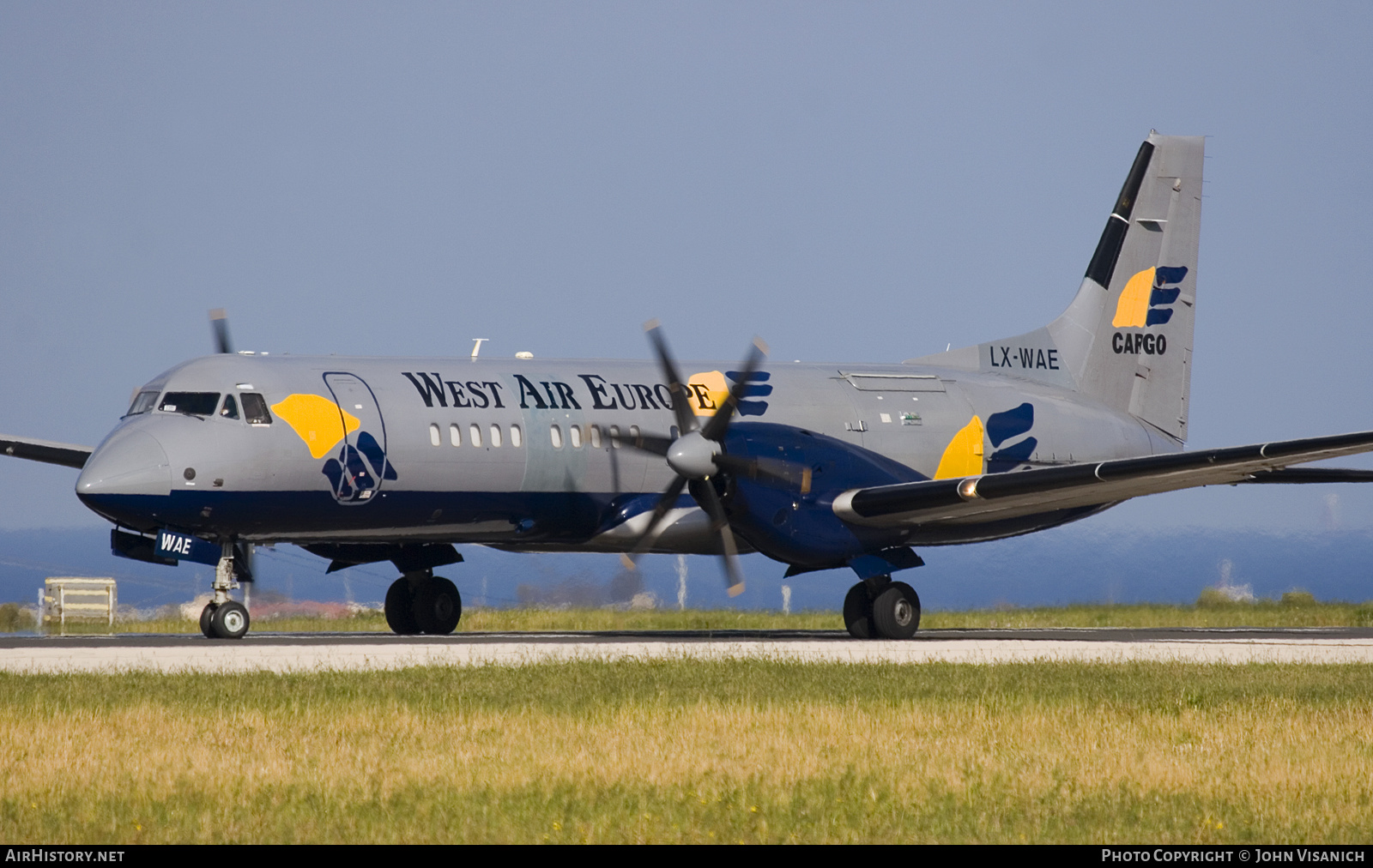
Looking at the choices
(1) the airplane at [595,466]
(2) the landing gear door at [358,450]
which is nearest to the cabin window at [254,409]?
(1) the airplane at [595,466]

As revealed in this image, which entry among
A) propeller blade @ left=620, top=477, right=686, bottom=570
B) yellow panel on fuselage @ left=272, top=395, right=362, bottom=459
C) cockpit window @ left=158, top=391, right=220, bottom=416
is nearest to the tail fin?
propeller blade @ left=620, top=477, right=686, bottom=570

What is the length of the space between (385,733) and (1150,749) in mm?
5651

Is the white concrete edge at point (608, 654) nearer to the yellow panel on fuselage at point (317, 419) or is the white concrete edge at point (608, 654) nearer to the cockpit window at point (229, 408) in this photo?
the yellow panel on fuselage at point (317, 419)

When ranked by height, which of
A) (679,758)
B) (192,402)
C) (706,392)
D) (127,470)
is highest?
(706,392)

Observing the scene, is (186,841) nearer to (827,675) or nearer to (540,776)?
(540,776)

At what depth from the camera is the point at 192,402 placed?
22.6m

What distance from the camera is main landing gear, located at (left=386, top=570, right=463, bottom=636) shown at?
26.9 meters

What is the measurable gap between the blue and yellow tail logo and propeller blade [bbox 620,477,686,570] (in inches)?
401

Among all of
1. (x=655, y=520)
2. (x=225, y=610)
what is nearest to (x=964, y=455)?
(x=655, y=520)

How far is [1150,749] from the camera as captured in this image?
12766mm

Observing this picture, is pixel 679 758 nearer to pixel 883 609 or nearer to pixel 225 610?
pixel 225 610

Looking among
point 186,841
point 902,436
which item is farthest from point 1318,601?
point 186,841

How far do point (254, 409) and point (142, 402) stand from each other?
1569 millimetres

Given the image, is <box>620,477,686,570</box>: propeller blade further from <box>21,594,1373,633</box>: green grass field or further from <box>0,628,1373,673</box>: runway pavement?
<box>21,594,1373,633</box>: green grass field
